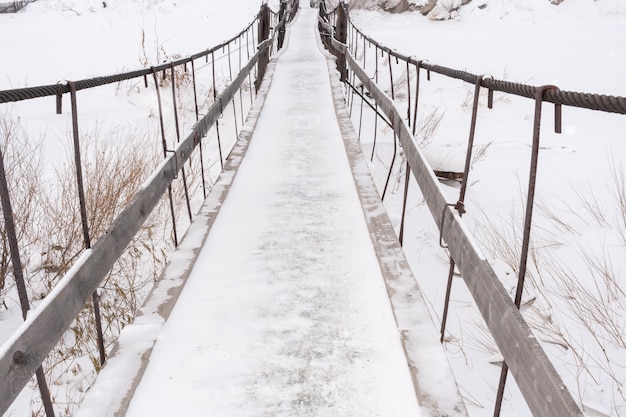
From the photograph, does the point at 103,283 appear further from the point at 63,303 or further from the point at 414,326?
the point at 414,326

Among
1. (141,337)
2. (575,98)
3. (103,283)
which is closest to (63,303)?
(141,337)

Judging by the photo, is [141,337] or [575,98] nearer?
[575,98]

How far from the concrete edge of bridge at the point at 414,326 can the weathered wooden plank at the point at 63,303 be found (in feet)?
4.48

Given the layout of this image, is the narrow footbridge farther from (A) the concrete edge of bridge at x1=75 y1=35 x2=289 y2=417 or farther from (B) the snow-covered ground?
(B) the snow-covered ground

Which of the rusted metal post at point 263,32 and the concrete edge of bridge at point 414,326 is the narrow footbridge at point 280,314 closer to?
the concrete edge of bridge at point 414,326

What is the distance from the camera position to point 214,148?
8.94m

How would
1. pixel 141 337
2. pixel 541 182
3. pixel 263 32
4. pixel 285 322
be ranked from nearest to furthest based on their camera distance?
pixel 141 337 < pixel 285 322 < pixel 541 182 < pixel 263 32

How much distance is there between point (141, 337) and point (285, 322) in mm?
674

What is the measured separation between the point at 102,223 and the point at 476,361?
332cm

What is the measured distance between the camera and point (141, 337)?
2469 mm

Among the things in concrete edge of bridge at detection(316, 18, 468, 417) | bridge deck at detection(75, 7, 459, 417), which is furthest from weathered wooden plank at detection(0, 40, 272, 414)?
concrete edge of bridge at detection(316, 18, 468, 417)

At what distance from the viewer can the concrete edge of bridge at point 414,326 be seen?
207 centimetres

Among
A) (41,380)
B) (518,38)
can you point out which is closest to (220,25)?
(518,38)

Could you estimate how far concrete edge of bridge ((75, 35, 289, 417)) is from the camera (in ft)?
6.76
